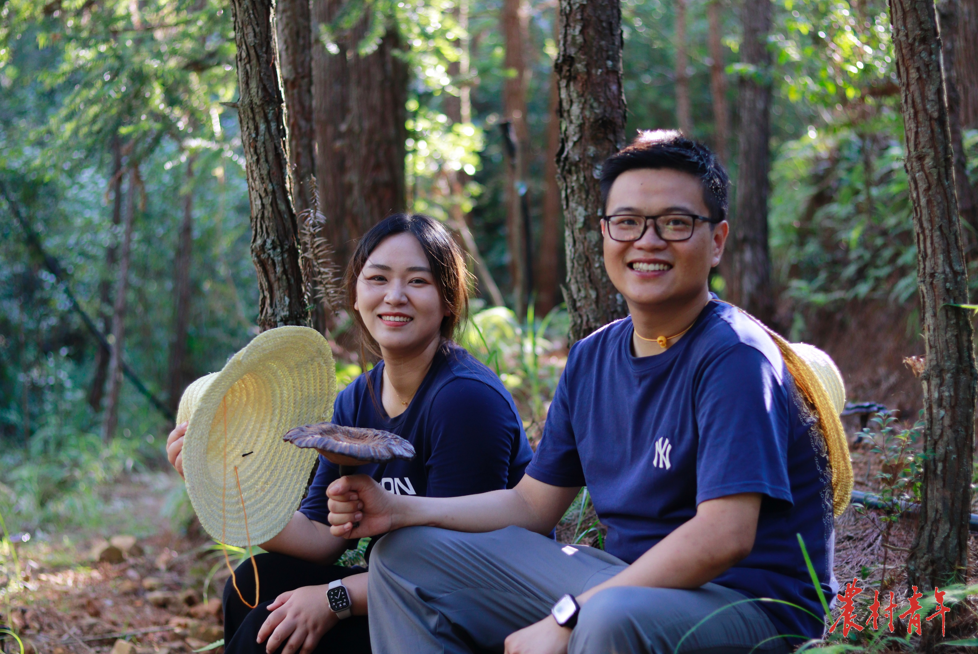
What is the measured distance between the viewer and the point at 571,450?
81.3 inches

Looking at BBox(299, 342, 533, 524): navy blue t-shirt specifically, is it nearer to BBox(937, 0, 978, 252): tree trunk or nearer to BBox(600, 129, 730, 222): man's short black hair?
BBox(600, 129, 730, 222): man's short black hair

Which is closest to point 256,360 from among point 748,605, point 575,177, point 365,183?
point 748,605

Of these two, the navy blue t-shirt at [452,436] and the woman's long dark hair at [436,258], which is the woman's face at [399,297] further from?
the navy blue t-shirt at [452,436]

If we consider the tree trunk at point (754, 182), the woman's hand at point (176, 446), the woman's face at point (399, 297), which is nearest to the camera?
the woman's hand at point (176, 446)

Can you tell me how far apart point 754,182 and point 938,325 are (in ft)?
16.0

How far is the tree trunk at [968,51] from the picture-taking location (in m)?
4.94

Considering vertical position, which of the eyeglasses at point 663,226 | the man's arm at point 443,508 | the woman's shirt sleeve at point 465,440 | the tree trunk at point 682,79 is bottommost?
the man's arm at point 443,508

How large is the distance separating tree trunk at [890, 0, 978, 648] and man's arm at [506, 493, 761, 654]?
80 cm

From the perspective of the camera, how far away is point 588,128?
3055 mm

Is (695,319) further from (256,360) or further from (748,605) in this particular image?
(256,360)

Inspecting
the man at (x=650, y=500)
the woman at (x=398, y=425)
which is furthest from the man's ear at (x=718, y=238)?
the woman at (x=398, y=425)

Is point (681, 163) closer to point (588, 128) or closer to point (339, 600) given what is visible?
point (588, 128)

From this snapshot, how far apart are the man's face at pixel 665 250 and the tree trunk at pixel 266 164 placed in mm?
1344

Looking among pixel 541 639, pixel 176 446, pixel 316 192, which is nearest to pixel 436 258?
pixel 316 192
